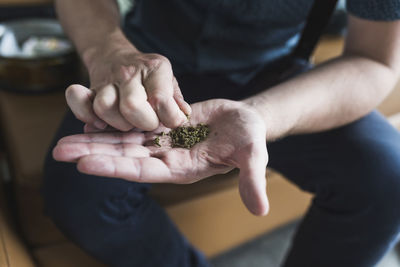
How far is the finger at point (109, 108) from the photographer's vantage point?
0.44 meters

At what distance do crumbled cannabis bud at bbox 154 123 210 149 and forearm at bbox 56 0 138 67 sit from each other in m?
0.20

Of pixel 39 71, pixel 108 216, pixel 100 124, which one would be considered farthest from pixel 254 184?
pixel 39 71

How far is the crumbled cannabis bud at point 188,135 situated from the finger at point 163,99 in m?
0.03

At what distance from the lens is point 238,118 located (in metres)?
0.49

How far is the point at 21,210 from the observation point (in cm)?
75

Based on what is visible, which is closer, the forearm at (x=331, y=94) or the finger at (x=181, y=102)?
the finger at (x=181, y=102)

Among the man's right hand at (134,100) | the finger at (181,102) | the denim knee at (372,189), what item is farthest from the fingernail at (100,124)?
the denim knee at (372,189)

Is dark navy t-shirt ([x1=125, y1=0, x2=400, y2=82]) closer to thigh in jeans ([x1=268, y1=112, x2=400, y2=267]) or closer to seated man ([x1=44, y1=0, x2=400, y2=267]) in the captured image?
seated man ([x1=44, y1=0, x2=400, y2=267])

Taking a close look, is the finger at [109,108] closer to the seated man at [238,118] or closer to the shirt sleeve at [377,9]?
the seated man at [238,118]

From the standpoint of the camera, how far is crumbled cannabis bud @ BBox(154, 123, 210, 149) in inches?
19.4

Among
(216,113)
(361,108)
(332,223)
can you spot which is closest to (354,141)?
(361,108)

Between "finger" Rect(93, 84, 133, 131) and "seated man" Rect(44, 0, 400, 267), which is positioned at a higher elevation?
"finger" Rect(93, 84, 133, 131)

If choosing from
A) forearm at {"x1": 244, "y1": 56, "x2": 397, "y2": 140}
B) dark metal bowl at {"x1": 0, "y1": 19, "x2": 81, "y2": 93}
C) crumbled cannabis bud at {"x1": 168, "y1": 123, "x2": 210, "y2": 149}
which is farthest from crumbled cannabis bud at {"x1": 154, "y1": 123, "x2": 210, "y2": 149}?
dark metal bowl at {"x1": 0, "y1": 19, "x2": 81, "y2": 93}

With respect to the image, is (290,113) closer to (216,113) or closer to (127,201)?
(216,113)
